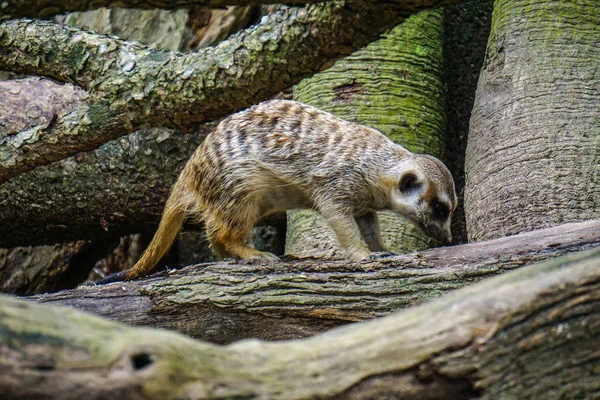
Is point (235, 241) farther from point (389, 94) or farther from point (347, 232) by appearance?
point (389, 94)

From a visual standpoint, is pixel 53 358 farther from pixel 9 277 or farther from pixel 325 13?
pixel 9 277

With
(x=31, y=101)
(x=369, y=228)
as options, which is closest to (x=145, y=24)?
(x=31, y=101)

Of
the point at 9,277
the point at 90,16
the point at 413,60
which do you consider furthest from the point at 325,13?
the point at 90,16

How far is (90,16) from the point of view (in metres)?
8.52

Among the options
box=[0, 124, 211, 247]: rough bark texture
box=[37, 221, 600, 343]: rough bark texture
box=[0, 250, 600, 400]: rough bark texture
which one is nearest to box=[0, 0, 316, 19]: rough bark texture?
box=[0, 250, 600, 400]: rough bark texture

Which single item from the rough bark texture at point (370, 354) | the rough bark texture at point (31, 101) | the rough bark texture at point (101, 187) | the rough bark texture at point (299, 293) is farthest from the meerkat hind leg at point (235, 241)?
the rough bark texture at point (370, 354)

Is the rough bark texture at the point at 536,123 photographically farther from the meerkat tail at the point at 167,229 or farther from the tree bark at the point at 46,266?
the tree bark at the point at 46,266

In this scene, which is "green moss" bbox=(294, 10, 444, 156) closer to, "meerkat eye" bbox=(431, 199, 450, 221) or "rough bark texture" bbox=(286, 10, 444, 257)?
"rough bark texture" bbox=(286, 10, 444, 257)

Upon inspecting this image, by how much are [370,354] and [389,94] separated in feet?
14.1

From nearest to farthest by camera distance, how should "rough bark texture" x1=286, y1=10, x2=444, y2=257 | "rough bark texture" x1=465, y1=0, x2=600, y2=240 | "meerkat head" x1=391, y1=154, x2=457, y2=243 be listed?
1. "rough bark texture" x1=465, y1=0, x2=600, y2=240
2. "meerkat head" x1=391, y1=154, x2=457, y2=243
3. "rough bark texture" x1=286, y1=10, x2=444, y2=257

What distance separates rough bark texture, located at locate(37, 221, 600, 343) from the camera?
3873 mm

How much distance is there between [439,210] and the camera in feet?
17.4

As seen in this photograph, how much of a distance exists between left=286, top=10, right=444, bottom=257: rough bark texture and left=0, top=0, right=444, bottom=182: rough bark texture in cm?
232

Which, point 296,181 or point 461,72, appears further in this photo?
point 461,72
